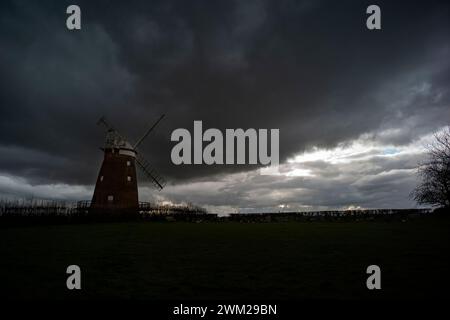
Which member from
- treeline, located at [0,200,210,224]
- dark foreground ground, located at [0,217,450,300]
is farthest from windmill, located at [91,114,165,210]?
dark foreground ground, located at [0,217,450,300]

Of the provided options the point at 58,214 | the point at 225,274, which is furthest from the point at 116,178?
the point at 225,274

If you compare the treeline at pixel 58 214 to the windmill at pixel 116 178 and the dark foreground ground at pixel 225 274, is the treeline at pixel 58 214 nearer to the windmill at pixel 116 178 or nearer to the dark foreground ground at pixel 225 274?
the windmill at pixel 116 178

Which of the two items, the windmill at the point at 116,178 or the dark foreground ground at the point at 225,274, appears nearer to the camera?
the dark foreground ground at the point at 225,274

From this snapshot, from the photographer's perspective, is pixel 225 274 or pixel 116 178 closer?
pixel 225 274

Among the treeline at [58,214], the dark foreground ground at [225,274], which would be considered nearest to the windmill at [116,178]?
the treeline at [58,214]

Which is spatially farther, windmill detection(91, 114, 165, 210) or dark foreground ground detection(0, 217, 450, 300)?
windmill detection(91, 114, 165, 210)

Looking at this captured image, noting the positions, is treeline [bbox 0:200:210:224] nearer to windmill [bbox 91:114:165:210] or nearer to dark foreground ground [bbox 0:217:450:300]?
windmill [bbox 91:114:165:210]

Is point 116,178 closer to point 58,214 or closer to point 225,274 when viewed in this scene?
point 58,214

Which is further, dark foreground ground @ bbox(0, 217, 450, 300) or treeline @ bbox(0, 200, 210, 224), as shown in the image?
treeline @ bbox(0, 200, 210, 224)

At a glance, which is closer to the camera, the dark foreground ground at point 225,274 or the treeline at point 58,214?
the dark foreground ground at point 225,274

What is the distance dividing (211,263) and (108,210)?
3043 cm
